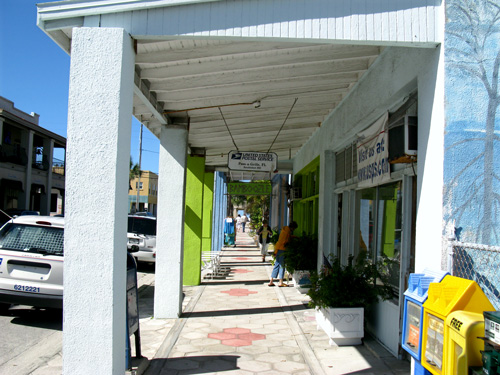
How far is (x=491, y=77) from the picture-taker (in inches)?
155

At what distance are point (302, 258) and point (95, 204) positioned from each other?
273 inches

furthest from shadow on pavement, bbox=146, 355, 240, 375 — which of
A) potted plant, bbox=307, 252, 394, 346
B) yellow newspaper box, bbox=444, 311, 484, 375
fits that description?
yellow newspaper box, bbox=444, 311, 484, 375

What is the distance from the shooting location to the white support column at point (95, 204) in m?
3.88

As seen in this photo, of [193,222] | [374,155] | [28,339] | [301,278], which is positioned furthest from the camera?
[193,222]

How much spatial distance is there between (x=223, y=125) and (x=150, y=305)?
391 centimetres

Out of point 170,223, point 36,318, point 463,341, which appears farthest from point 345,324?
point 36,318

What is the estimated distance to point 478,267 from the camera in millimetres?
3738

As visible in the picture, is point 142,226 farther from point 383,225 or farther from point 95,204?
point 95,204

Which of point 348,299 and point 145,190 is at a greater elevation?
point 145,190

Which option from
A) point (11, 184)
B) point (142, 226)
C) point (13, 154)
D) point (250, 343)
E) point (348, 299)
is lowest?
point (250, 343)

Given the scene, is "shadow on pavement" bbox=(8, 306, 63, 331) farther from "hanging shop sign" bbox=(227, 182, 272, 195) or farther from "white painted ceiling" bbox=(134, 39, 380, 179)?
"hanging shop sign" bbox=(227, 182, 272, 195)

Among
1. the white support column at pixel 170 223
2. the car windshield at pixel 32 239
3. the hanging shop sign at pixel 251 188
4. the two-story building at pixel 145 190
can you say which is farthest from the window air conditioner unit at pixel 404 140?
the two-story building at pixel 145 190

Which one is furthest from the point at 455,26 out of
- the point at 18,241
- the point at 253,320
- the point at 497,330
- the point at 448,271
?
the point at 18,241

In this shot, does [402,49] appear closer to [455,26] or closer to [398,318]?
[455,26]
